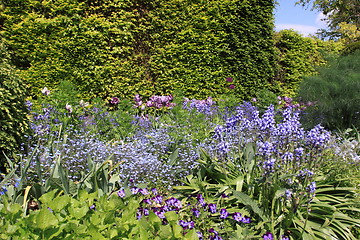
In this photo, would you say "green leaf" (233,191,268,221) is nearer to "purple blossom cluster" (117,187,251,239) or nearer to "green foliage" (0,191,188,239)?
"purple blossom cluster" (117,187,251,239)

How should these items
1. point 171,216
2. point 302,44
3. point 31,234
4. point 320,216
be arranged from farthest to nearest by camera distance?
point 302,44
point 320,216
point 171,216
point 31,234

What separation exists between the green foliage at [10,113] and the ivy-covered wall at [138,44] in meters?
3.05

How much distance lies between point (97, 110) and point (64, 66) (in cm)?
212

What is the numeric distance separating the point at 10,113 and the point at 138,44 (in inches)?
164

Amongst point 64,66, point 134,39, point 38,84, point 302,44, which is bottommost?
point 38,84

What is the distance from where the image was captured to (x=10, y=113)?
3.38 metres

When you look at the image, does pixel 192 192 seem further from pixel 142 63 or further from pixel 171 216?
pixel 142 63

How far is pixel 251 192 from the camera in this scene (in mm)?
2947

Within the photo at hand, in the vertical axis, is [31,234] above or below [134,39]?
below

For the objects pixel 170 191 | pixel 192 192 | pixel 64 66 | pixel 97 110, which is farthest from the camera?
pixel 64 66

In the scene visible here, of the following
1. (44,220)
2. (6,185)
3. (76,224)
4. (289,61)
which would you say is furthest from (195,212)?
(289,61)

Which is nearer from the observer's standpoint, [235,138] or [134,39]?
[235,138]

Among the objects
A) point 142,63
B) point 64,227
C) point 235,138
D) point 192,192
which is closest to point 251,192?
point 192,192

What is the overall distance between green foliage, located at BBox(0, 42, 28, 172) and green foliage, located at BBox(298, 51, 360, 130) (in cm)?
491
